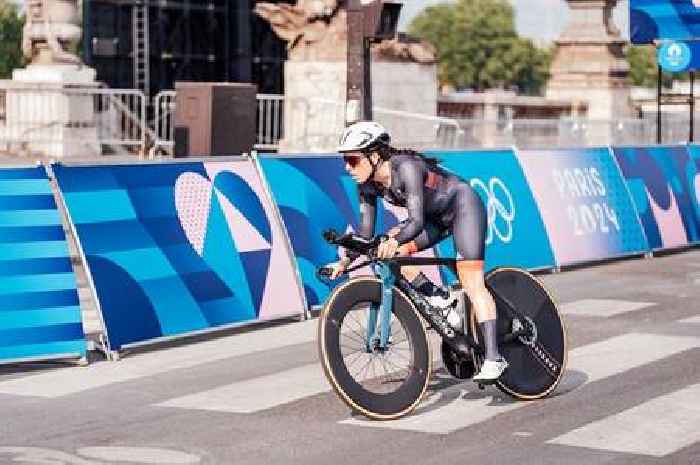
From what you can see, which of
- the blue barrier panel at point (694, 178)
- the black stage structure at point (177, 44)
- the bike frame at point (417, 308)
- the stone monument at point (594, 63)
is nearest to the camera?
the bike frame at point (417, 308)

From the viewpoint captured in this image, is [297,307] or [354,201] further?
[354,201]

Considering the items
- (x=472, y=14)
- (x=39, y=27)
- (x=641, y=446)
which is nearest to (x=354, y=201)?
(x=641, y=446)

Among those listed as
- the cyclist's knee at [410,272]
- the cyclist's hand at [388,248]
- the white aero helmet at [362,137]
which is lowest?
the cyclist's knee at [410,272]

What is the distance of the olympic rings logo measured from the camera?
17484mm

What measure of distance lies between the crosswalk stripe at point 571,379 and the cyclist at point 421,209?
12.5 inches

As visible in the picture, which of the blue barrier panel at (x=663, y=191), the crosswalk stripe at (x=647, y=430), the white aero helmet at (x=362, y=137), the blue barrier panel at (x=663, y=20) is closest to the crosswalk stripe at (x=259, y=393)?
the white aero helmet at (x=362, y=137)

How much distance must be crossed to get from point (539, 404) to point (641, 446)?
140 centimetres

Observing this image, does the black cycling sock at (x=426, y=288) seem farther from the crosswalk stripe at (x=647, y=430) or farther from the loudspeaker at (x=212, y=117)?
the loudspeaker at (x=212, y=117)

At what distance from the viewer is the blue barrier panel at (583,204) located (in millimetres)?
18578

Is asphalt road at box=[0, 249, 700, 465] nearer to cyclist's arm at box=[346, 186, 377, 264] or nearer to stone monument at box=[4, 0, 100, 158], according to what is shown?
cyclist's arm at box=[346, 186, 377, 264]

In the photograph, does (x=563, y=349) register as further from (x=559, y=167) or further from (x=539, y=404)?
(x=559, y=167)

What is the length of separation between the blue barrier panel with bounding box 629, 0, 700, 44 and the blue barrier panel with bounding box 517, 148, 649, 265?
30.4 feet

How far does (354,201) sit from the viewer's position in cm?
1590

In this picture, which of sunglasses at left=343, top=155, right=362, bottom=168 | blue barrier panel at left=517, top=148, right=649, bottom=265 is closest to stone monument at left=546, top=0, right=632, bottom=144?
blue barrier panel at left=517, top=148, right=649, bottom=265
